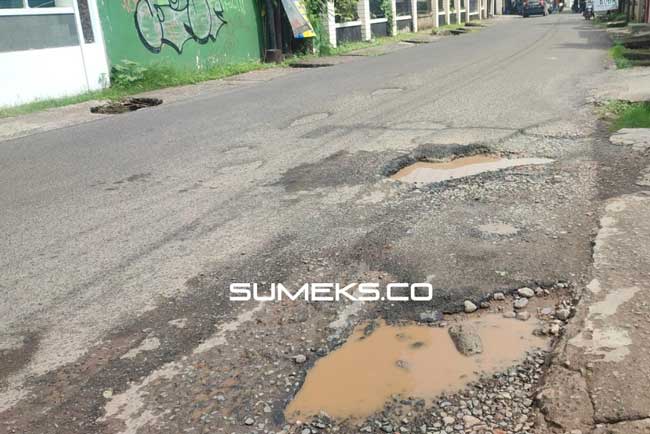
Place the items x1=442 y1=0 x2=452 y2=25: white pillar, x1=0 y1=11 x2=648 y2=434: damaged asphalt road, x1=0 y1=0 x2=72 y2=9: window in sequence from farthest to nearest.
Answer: x1=442 y1=0 x2=452 y2=25: white pillar → x1=0 y1=0 x2=72 y2=9: window → x1=0 y1=11 x2=648 y2=434: damaged asphalt road

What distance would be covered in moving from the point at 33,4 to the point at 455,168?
9.98m

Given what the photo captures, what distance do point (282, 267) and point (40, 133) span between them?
6878mm

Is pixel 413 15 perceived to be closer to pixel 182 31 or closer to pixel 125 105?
pixel 182 31

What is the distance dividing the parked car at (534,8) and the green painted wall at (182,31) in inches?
1480

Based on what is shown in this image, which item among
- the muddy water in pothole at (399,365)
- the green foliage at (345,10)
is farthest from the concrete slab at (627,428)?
the green foliage at (345,10)

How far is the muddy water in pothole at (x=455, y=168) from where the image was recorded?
17.3ft

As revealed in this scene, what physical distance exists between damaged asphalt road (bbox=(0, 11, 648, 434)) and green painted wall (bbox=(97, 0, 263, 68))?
6.07m

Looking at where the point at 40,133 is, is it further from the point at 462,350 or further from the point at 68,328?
the point at 462,350

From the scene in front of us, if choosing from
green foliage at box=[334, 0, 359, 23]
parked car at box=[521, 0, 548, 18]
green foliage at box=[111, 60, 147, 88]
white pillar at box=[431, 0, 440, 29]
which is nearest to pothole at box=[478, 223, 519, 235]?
green foliage at box=[111, 60, 147, 88]

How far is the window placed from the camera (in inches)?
443

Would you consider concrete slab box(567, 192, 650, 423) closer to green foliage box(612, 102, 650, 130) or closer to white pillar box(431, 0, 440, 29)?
green foliage box(612, 102, 650, 130)

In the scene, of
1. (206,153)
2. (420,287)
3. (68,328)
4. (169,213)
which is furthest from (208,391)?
(206,153)

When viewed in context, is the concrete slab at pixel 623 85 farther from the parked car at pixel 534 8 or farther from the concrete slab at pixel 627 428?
the parked car at pixel 534 8

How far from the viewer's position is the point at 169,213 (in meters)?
4.82
